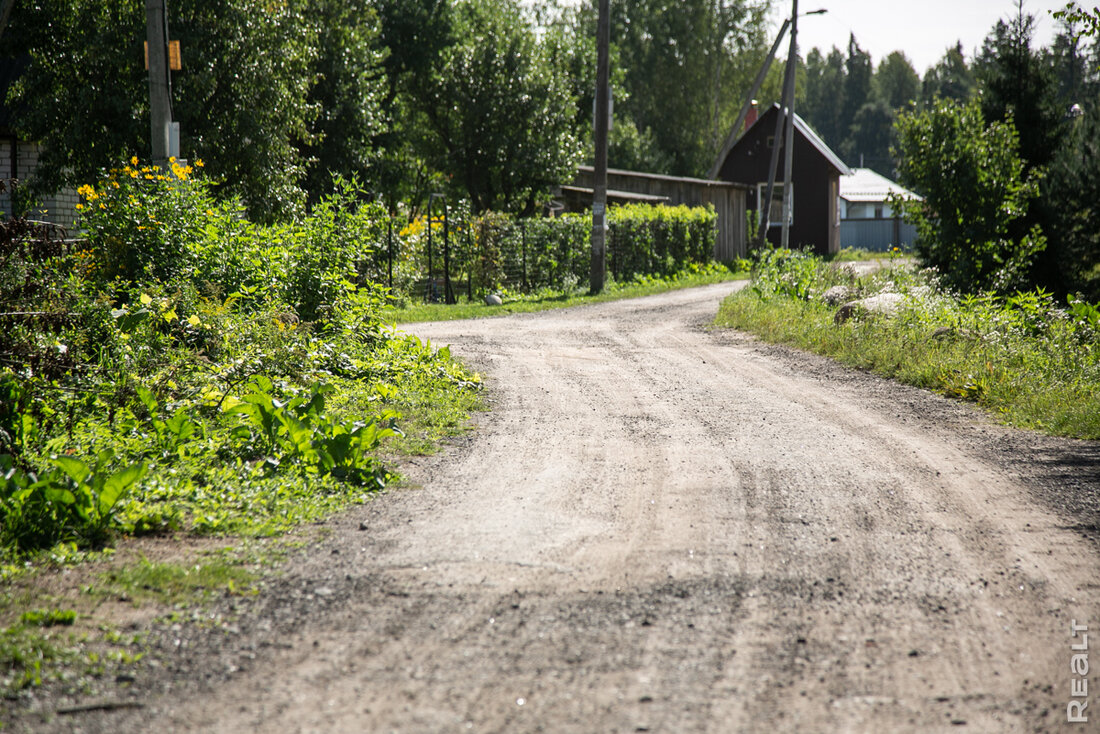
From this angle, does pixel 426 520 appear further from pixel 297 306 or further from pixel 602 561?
pixel 297 306

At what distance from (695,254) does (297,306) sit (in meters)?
20.8

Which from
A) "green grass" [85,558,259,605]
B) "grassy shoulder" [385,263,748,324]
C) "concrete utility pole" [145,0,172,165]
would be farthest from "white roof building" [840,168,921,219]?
"green grass" [85,558,259,605]

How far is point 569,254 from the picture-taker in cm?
2238

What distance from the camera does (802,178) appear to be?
128ft

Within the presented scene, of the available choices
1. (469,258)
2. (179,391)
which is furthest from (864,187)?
(179,391)

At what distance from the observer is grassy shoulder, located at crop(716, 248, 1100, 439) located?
26.8 ft

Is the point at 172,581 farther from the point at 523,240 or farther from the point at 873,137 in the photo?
the point at 873,137

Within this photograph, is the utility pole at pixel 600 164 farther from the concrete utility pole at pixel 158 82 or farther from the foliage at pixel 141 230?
the foliage at pixel 141 230

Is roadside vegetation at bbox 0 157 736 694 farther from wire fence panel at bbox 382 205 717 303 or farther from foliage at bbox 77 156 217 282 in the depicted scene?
wire fence panel at bbox 382 205 717 303

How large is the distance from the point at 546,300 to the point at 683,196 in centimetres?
1500

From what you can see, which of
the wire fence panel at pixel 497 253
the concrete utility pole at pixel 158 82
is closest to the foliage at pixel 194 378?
the concrete utility pole at pixel 158 82

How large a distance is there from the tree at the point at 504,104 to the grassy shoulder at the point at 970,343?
16482 mm

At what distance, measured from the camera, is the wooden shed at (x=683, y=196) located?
104 feet

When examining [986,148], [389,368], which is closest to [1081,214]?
[986,148]
